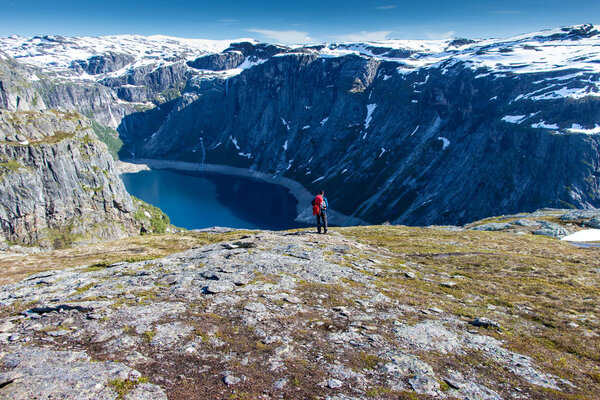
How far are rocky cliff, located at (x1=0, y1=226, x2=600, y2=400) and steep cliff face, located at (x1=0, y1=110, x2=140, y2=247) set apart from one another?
356ft

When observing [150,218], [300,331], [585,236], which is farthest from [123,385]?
[150,218]

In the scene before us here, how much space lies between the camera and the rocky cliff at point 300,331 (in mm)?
10961

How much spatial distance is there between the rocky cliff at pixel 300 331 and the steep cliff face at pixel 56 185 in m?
108

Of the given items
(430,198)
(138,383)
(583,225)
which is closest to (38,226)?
(138,383)

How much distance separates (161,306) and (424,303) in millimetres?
12879

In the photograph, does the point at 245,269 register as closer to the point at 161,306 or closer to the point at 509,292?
the point at 161,306

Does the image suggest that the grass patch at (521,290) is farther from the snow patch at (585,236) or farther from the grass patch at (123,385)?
the grass patch at (123,385)

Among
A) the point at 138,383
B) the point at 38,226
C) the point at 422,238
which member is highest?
the point at 138,383

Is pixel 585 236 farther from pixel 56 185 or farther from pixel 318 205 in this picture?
pixel 56 185

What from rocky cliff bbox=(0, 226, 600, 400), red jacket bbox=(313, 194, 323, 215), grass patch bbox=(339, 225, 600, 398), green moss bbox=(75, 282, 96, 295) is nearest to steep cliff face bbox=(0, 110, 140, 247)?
rocky cliff bbox=(0, 226, 600, 400)

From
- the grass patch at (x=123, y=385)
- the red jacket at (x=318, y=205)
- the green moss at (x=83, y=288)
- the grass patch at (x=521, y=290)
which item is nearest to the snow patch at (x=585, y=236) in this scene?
the grass patch at (x=521, y=290)

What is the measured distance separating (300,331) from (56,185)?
13469 centimetres

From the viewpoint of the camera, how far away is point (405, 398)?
10.6 m

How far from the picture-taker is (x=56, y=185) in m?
120
